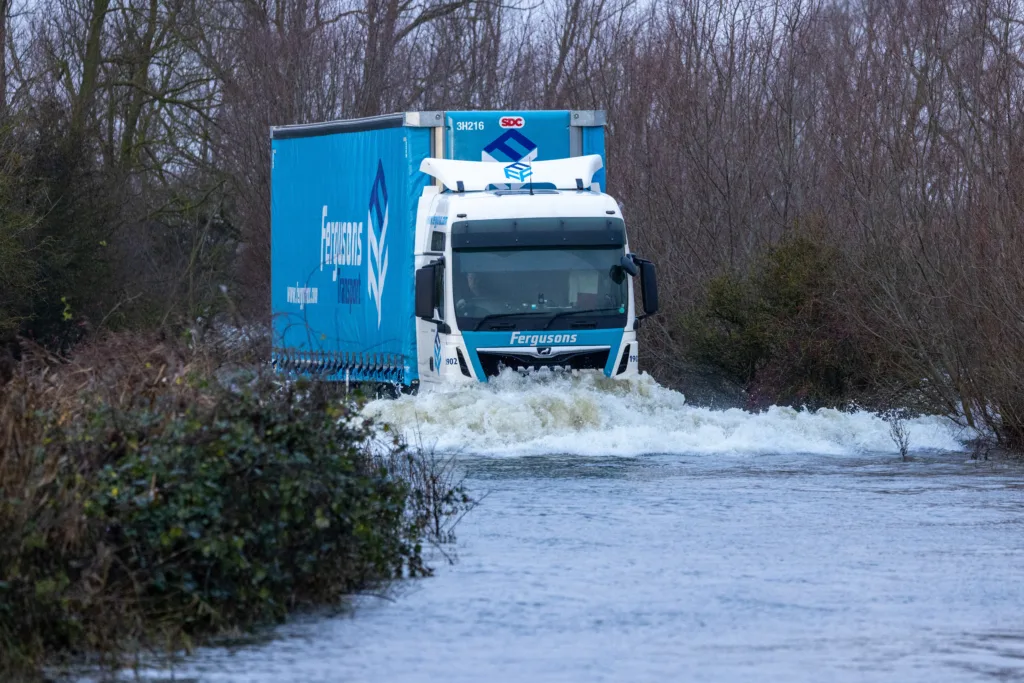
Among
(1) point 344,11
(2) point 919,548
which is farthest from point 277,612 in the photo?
(1) point 344,11

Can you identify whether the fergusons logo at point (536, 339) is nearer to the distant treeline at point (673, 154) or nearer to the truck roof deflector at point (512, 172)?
the truck roof deflector at point (512, 172)

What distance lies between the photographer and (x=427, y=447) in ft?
62.7

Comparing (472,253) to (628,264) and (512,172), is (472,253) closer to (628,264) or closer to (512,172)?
(512,172)

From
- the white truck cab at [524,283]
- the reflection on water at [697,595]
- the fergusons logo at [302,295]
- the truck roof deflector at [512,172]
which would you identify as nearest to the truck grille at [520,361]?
the white truck cab at [524,283]

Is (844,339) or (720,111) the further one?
(720,111)

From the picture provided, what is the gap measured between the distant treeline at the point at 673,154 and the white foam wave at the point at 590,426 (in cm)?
165

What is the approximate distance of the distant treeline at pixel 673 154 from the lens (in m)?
22.2

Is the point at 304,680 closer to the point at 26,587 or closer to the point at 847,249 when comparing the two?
the point at 26,587

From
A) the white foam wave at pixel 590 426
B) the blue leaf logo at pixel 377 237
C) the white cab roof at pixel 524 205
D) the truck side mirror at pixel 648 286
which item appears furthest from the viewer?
the blue leaf logo at pixel 377 237

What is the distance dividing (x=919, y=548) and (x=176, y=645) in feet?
18.6

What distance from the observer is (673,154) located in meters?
30.7

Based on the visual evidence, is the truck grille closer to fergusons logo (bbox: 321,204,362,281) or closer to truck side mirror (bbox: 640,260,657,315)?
truck side mirror (bbox: 640,260,657,315)

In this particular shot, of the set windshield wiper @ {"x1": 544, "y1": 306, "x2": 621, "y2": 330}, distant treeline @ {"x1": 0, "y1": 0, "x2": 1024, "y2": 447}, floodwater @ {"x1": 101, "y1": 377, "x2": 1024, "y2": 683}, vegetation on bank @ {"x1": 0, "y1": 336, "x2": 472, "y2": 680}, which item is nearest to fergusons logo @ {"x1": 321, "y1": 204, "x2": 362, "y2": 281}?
distant treeline @ {"x1": 0, "y1": 0, "x2": 1024, "y2": 447}

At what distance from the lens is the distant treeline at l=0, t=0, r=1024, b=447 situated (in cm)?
2219
